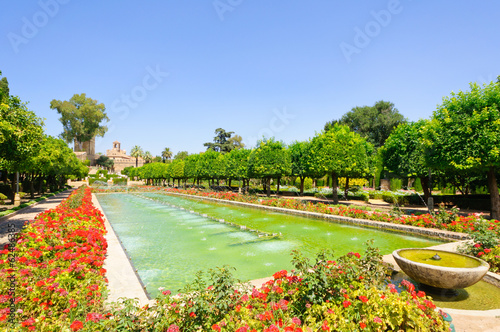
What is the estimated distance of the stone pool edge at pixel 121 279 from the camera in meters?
4.52

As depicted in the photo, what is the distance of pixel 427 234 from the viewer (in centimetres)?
991

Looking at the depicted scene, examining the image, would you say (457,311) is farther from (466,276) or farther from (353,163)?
(353,163)

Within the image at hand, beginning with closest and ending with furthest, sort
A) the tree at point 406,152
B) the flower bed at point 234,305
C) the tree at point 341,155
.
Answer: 1. the flower bed at point 234,305
2. the tree at point 406,152
3. the tree at point 341,155

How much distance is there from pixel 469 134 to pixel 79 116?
83.0 meters

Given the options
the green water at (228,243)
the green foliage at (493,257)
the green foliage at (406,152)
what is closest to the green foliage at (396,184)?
the green foliage at (406,152)

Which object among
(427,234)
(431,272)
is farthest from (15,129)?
(427,234)

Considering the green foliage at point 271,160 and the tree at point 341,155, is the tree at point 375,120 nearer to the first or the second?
the green foliage at point 271,160

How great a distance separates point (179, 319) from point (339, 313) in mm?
1916

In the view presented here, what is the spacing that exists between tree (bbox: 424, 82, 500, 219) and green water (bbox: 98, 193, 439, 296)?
4.64m

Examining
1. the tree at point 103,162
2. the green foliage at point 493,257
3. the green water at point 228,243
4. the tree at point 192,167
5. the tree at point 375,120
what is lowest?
the green water at point 228,243

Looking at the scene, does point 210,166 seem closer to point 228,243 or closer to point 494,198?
point 228,243

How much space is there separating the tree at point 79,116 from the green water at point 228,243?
7070 centimetres

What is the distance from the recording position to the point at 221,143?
77.8 meters

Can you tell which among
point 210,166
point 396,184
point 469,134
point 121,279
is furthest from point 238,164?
point 121,279
